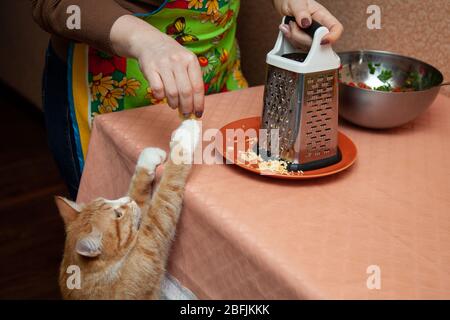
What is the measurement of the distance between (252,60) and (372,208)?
3.82 feet

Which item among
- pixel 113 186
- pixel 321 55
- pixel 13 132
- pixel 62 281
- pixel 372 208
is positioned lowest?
pixel 13 132

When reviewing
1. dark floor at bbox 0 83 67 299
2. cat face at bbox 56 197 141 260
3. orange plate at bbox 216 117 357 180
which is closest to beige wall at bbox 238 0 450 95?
orange plate at bbox 216 117 357 180

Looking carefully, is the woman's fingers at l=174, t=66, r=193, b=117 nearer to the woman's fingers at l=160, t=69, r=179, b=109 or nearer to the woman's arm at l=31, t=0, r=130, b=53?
the woman's fingers at l=160, t=69, r=179, b=109

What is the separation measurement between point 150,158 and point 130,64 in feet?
1.00

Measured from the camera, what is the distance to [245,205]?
2.57 ft

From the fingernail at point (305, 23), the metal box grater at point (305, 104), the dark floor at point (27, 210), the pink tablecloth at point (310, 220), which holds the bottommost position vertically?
the dark floor at point (27, 210)

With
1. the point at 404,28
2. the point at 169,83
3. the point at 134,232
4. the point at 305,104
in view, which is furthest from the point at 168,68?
the point at 404,28

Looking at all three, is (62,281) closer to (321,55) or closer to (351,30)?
(321,55)

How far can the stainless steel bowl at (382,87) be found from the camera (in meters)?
1.00

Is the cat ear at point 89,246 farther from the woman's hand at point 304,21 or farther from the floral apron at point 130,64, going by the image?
the woman's hand at point 304,21

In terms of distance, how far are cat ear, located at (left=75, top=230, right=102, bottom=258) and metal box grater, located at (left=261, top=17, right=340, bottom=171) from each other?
37 cm

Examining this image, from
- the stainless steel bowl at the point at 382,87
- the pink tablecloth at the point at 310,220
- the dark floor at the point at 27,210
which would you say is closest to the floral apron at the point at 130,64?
the pink tablecloth at the point at 310,220

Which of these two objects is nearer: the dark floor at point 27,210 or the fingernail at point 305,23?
the fingernail at point 305,23
